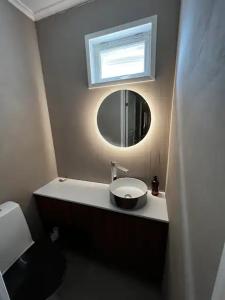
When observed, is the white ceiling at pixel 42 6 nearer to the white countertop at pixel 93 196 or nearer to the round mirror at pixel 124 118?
the round mirror at pixel 124 118

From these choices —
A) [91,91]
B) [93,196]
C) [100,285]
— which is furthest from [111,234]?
[91,91]

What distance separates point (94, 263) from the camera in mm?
1462

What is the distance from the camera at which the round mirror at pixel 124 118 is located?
4.19ft

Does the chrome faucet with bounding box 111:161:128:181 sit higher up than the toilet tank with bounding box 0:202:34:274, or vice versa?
the chrome faucet with bounding box 111:161:128:181

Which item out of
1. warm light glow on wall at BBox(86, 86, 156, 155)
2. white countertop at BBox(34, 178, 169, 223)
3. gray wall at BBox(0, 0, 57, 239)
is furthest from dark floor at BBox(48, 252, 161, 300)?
warm light glow on wall at BBox(86, 86, 156, 155)

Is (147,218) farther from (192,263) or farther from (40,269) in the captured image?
(40,269)

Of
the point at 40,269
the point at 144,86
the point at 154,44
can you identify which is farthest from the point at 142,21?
the point at 40,269

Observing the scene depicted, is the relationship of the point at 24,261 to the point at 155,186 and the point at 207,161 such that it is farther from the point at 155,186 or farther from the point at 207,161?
the point at 207,161

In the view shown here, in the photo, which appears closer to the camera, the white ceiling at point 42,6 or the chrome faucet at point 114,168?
the white ceiling at point 42,6

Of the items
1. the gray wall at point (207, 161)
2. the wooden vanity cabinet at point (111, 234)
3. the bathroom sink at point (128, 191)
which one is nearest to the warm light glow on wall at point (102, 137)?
the bathroom sink at point (128, 191)

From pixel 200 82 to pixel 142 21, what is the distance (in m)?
0.93

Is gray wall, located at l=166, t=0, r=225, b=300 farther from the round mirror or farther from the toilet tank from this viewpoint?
the toilet tank

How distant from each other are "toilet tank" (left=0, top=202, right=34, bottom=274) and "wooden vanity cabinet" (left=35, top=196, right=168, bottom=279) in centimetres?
29

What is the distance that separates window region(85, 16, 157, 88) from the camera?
1.12 m
